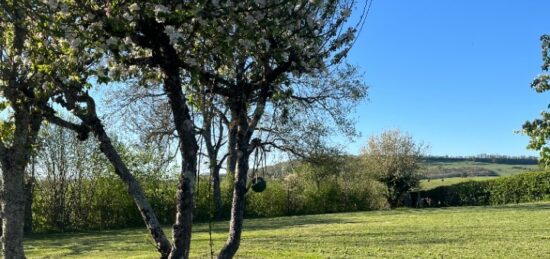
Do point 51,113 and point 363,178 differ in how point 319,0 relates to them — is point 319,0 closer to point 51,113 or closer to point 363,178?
point 51,113

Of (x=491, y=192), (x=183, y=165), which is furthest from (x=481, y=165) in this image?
(x=183, y=165)

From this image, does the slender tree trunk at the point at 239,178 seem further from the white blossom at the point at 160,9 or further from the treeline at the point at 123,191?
the treeline at the point at 123,191

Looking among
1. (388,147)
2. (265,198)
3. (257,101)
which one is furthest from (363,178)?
(257,101)

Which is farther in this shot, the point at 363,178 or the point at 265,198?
the point at 363,178

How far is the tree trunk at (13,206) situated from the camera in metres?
7.24

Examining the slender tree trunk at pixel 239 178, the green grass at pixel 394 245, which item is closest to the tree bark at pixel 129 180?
the slender tree trunk at pixel 239 178

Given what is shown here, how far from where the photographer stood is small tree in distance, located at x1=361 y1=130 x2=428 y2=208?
128 ft

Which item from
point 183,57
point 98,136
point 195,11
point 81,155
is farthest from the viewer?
point 81,155

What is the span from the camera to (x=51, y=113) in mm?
5219

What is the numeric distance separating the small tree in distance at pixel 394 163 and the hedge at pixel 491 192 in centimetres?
181

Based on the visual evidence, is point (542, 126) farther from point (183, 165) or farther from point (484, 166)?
point (484, 166)

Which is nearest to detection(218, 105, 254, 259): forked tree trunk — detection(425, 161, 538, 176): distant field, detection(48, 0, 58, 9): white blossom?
detection(48, 0, 58, 9): white blossom

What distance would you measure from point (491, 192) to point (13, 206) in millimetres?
37592

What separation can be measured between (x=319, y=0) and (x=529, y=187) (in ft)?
127
